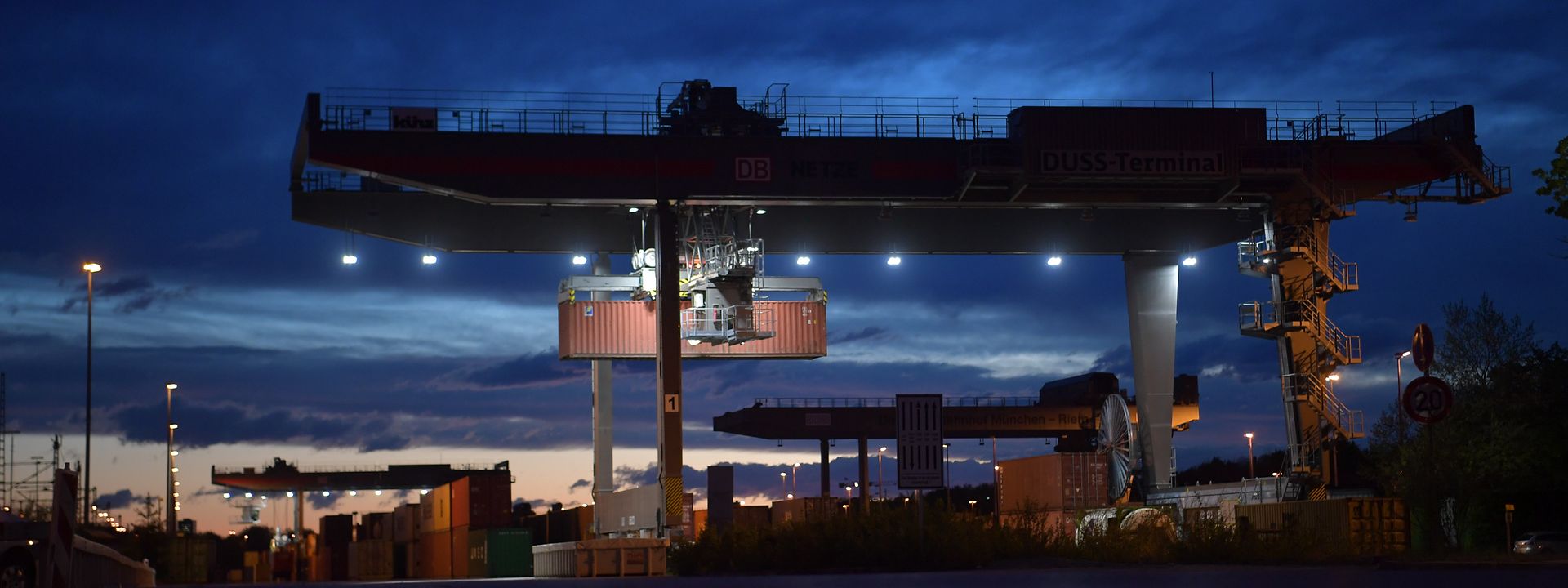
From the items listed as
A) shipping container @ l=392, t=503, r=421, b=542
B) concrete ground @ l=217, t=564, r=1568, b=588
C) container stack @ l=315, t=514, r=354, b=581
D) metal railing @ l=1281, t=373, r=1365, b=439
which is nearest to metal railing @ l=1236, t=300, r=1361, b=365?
metal railing @ l=1281, t=373, r=1365, b=439

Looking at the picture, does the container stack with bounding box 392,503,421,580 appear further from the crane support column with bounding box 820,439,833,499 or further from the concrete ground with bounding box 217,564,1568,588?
the concrete ground with bounding box 217,564,1568,588

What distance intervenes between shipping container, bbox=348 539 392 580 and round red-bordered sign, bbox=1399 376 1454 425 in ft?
180

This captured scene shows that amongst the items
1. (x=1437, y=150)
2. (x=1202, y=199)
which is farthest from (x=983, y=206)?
(x=1437, y=150)

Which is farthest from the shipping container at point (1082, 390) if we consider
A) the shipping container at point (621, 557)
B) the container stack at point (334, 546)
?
the shipping container at point (621, 557)

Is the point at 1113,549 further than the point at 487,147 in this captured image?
No

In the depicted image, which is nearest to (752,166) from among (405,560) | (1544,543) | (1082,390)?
(1544,543)

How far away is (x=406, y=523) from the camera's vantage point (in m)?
70.8

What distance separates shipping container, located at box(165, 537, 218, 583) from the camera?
2179 inches

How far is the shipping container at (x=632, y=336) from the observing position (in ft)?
159

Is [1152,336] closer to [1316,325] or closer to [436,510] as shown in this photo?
[1316,325]

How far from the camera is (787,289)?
50.5 metres

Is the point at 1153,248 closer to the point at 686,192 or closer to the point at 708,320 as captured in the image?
the point at 708,320

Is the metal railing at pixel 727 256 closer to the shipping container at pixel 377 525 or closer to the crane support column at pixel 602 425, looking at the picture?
the crane support column at pixel 602 425

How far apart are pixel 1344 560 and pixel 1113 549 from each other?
3587 mm
